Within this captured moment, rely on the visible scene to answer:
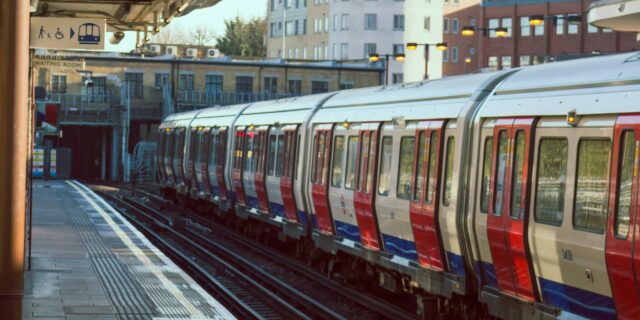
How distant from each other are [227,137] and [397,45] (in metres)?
77.8

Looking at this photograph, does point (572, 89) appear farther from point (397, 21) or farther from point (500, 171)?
point (397, 21)

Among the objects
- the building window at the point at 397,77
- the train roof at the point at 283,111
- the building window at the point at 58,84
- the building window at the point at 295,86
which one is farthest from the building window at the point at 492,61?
the train roof at the point at 283,111

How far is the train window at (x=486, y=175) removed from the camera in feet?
45.1

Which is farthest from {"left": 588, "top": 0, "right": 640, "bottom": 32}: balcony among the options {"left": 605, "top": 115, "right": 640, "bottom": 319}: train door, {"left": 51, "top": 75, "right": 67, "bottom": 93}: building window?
{"left": 51, "top": 75, "right": 67, "bottom": 93}: building window

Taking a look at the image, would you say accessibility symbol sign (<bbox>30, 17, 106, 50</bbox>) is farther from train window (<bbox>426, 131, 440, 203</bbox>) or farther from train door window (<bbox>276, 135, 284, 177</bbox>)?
train door window (<bbox>276, 135, 284, 177</bbox>)

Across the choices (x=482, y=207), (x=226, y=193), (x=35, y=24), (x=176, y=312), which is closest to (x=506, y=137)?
(x=482, y=207)

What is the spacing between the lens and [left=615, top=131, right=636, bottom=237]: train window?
35.2 feet

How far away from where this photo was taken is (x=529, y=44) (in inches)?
3408

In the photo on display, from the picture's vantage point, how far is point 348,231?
20.6 meters

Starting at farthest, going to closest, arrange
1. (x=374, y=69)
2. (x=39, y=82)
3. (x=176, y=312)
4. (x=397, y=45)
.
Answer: (x=397, y=45) → (x=374, y=69) → (x=39, y=82) → (x=176, y=312)

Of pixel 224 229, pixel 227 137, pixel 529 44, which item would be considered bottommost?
pixel 224 229

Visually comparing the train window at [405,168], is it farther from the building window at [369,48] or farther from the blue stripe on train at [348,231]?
the building window at [369,48]

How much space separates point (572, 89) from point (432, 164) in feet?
12.9

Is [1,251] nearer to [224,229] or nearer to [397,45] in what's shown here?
[224,229]
